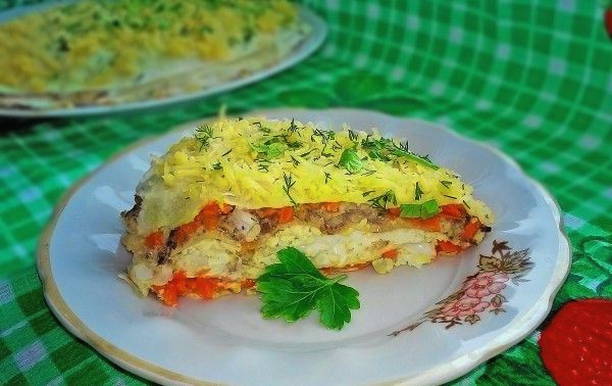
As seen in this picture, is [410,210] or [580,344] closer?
[580,344]

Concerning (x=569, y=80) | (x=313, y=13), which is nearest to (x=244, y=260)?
(x=569, y=80)

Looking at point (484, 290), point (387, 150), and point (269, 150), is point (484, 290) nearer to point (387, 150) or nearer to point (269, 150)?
point (387, 150)

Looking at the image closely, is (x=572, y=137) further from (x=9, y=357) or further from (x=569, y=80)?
(x=9, y=357)

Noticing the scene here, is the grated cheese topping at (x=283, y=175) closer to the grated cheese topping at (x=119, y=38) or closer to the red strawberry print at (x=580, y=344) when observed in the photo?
the red strawberry print at (x=580, y=344)

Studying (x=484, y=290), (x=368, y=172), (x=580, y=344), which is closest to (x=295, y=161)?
(x=368, y=172)

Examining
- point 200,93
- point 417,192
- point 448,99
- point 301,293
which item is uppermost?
point 417,192

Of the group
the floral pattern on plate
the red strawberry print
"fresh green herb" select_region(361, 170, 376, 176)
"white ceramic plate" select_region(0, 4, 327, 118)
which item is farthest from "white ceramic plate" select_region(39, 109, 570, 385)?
"white ceramic plate" select_region(0, 4, 327, 118)
